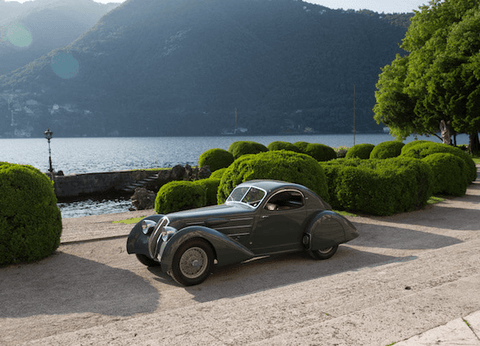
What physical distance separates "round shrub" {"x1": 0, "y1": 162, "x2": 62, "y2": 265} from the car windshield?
361 centimetres

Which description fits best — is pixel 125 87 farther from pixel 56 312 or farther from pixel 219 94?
pixel 56 312

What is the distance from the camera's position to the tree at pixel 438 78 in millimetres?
26812

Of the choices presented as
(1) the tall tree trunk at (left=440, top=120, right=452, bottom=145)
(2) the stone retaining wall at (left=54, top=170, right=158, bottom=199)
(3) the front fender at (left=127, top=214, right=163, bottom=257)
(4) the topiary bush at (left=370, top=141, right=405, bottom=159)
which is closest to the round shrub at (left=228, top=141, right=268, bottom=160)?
(4) the topiary bush at (left=370, top=141, right=405, bottom=159)

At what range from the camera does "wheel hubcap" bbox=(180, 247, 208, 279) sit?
570 centimetres

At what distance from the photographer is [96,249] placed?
26.4 feet

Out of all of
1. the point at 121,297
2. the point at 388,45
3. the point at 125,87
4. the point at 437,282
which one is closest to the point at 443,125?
the point at 437,282

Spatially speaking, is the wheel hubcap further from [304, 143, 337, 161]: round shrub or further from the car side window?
[304, 143, 337, 161]: round shrub

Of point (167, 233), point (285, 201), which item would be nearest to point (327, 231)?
point (285, 201)

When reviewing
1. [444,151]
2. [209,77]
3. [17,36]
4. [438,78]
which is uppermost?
[17,36]

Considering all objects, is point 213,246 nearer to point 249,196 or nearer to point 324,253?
point 249,196

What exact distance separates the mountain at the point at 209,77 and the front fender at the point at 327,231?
13567 cm

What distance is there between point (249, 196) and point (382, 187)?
5.69 meters

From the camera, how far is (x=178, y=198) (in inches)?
465

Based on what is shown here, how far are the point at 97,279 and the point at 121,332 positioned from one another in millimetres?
2769
